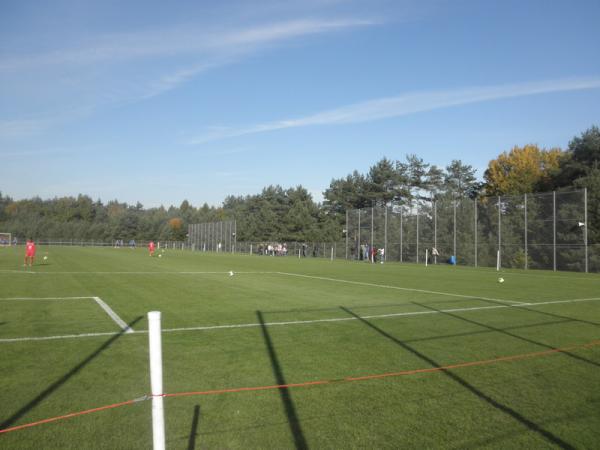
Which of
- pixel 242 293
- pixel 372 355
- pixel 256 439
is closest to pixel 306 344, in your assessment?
pixel 372 355

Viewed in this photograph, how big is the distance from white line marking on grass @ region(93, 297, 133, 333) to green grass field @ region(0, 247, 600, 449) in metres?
0.16

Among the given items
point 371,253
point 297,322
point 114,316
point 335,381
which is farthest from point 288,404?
point 371,253

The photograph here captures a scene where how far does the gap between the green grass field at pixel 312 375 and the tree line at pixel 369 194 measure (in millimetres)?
31907

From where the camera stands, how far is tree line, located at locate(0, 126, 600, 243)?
49562 millimetres

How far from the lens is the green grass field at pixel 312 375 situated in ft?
15.0

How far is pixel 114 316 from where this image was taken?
11.1 m

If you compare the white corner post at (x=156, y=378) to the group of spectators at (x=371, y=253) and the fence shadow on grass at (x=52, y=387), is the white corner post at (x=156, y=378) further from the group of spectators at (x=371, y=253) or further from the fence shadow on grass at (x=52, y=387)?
the group of spectators at (x=371, y=253)

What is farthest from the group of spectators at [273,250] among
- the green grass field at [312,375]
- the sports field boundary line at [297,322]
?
the green grass field at [312,375]

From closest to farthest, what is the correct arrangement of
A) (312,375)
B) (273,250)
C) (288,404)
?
1. (288,404)
2. (312,375)
3. (273,250)

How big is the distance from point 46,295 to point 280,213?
262ft

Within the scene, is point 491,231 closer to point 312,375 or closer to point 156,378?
point 312,375

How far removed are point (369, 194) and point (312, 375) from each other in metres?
70.1

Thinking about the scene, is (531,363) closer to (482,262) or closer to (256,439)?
(256,439)

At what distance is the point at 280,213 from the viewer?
3720 inches
